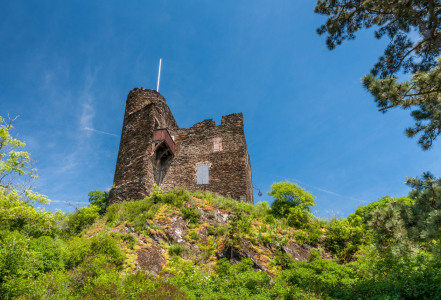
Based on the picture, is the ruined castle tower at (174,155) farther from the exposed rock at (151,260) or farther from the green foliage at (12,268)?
the green foliage at (12,268)

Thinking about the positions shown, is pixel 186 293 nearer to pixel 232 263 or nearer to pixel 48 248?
pixel 232 263

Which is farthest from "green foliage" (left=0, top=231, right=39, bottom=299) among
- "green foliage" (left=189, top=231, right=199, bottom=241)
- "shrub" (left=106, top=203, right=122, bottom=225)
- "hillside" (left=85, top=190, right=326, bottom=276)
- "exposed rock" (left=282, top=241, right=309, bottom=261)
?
"exposed rock" (left=282, top=241, right=309, bottom=261)

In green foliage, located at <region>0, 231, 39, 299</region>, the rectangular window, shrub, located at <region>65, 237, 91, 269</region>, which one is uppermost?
the rectangular window

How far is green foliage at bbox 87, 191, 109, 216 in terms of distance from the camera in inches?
632

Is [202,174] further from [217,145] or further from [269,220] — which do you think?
[269,220]

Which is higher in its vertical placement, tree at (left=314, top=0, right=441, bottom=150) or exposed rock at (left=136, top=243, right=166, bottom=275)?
tree at (left=314, top=0, right=441, bottom=150)

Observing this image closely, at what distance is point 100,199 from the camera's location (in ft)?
53.3

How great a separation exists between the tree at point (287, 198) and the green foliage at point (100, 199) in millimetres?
10954

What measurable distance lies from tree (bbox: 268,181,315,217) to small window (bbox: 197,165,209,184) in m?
5.48

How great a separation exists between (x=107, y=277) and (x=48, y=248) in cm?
309

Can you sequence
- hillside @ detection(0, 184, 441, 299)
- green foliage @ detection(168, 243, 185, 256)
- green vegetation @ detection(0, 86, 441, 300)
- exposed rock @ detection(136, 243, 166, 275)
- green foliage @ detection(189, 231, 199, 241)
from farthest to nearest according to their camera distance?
green foliage @ detection(189, 231, 199, 241) < green foliage @ detection(168, 243, 185, 256) < exposed rock @ detection(136, 243, 166, 275) < hillside @ detection(0, 184, 441, 299) < green vegetation @ detection(0, 86, 441, 300)

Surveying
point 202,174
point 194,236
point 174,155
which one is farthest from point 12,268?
point 174,155

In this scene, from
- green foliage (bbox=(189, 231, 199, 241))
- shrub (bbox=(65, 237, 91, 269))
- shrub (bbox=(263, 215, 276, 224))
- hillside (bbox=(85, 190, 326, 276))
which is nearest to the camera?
shrub (bbox=(65, 237, 91, 269))

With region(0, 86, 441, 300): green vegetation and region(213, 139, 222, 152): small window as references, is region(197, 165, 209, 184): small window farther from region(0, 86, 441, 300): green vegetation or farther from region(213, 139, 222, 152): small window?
region(0, 86, 441, 300): green vegetation
